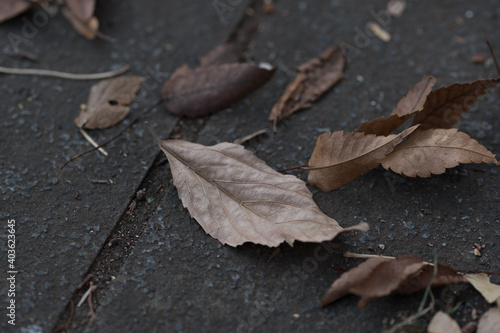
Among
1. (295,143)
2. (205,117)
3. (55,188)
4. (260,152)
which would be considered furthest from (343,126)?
(55,188)

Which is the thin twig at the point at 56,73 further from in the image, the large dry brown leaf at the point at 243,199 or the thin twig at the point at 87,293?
the thin twig at the point at 87,293

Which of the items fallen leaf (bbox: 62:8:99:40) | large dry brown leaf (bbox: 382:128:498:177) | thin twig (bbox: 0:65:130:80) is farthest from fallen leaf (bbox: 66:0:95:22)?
large dry brown leaf (bbox: 382:128:498:177)

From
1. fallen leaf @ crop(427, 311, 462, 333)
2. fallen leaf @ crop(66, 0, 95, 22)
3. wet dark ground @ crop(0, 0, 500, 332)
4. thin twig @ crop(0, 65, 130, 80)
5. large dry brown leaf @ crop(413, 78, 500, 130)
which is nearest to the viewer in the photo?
fallen leaf @ crop(427, 311, 462, 333)

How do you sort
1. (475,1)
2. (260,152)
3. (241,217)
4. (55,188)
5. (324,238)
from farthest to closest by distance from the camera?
(475,1) → (260,152) → (55,188) → (241,217) → (324,238)

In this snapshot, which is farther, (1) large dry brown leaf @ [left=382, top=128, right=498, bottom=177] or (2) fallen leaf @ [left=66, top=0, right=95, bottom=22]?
(2) fallen leaf @ [left=66, top=0, right=95, bottom=22]

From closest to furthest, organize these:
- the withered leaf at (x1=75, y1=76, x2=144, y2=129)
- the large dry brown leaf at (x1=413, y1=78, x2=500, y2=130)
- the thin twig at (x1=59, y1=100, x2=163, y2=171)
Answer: the large dry brown leaf at (x1=413, y1=78, x2=500, y2=130) < the thin twig at (x1=59, y1=100, x2=163, y2=171) < the withered leaf at (x1=75, y1=76, x2=144, y2=129)

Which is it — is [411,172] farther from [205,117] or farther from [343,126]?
[205,117]

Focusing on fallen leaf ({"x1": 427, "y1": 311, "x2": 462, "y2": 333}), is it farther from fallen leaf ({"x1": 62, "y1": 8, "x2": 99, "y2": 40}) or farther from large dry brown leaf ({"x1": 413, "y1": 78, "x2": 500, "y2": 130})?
fallen leaf ({"x1": 62, "y1": 8, "x2": 99, "y2": 40})
